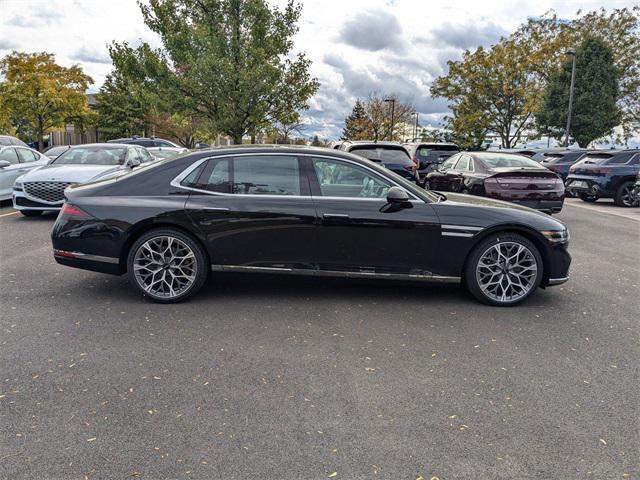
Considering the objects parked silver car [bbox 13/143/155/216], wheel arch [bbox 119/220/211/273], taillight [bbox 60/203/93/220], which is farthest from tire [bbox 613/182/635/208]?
taillight [bbox 60/203/93/220]

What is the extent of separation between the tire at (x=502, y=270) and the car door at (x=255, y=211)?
1.67 m

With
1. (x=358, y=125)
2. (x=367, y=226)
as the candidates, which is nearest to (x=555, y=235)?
(x=367, y=226)

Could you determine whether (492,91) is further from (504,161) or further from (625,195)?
(504,161)

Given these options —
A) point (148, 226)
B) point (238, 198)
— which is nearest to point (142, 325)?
point (148, 226)

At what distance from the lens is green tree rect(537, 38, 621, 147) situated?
3675cm

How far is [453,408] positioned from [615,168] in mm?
14646

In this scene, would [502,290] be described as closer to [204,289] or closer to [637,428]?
[637,428]

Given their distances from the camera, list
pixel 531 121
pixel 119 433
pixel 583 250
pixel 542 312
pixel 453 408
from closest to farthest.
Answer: pixel 119 433 → pixel 453 408 → pixel 542 312 → pixel 583 250 → pixel 531 121

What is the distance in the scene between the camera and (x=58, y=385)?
11.3 ft

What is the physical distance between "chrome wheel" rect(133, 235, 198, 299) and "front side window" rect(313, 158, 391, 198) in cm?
152

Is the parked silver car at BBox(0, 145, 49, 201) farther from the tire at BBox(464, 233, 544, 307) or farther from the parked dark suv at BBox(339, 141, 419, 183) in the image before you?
the tire at BBox(464, 233, 544, 307)

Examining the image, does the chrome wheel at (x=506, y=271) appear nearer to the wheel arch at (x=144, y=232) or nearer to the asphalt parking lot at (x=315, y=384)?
the asphalt parking lot at (x=315, y=384)

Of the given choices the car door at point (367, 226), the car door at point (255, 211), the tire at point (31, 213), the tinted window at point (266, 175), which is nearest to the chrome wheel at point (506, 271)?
the car door at point (367, 226)

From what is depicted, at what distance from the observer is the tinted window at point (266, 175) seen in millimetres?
5336
